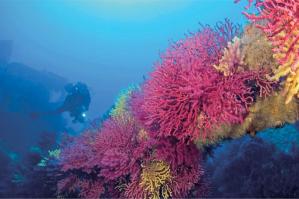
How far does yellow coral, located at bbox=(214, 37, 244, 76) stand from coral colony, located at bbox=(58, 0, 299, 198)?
0.01 metres

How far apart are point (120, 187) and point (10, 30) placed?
111 metres

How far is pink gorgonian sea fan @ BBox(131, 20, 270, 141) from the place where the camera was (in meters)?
3.25

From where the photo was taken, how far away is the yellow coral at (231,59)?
3131 mm

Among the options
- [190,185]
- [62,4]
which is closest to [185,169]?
[190,185]

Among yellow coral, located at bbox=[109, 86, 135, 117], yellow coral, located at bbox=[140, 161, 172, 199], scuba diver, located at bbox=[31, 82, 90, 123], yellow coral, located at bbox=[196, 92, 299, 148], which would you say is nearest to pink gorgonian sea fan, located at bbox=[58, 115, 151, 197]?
yellow coral, located at bbox=[140, 161, 172, 199]

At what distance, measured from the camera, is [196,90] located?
3.24 meters

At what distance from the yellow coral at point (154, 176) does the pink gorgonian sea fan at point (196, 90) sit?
0.64 m

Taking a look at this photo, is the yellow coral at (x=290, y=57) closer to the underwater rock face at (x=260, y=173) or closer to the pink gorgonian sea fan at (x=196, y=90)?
the pink gorgonian sea fan at (x=196, y=90)

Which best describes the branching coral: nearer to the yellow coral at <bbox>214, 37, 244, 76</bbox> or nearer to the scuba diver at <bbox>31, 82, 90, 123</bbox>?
the yellow coral at <bbox>214, 37, 244, 76</bbox>

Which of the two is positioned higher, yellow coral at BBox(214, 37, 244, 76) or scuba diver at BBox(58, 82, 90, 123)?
scuba diver at BBox(58, 82, 90, 123)

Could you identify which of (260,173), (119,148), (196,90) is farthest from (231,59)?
(260,173)

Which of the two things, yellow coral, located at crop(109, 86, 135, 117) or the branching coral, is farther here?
yellow coral, located at crop(109, 86, 135, 117)

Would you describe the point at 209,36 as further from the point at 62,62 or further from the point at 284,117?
the point at 62,62

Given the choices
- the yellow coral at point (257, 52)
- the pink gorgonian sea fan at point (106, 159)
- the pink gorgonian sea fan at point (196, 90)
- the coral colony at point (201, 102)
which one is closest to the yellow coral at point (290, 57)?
the coral colony at point (201, 102)
